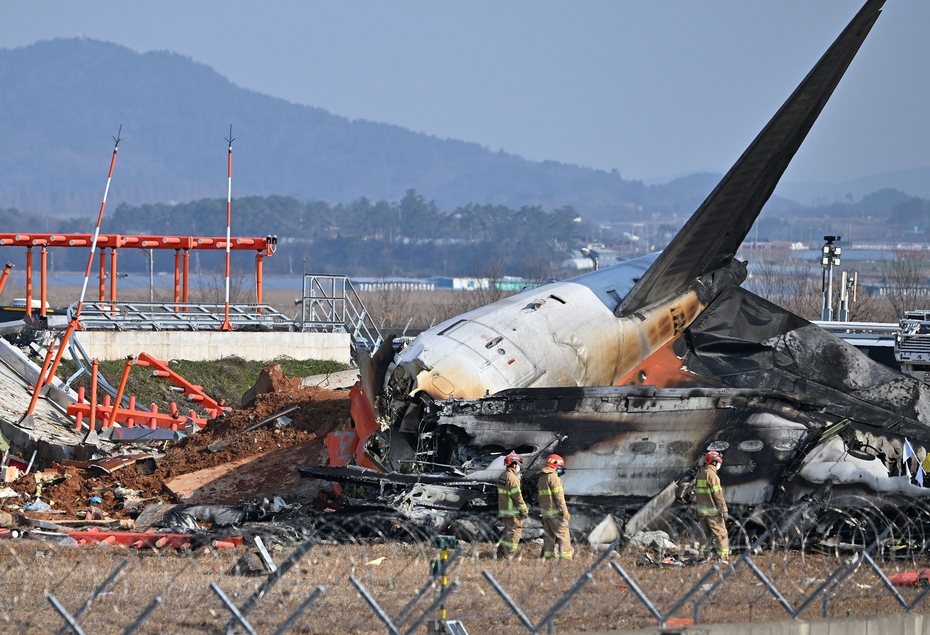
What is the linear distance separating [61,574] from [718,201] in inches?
598

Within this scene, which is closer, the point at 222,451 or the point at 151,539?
the point at 151,539

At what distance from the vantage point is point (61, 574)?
558 inches

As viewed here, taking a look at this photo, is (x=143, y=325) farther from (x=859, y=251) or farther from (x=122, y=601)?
(x=859, y=251)

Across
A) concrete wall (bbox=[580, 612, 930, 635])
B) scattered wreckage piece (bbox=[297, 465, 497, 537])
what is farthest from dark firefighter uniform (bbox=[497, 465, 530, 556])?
concrete wall (bbox=[580, 612, 930, 635])

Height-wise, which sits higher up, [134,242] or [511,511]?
[134,242]

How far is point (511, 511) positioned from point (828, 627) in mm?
5758

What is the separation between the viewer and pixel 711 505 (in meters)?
16.2

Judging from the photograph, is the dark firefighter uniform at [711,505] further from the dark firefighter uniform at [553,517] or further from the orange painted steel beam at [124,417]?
the orange painted steel beam at [124,417]

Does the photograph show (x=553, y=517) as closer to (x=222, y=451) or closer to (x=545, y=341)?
(x=545, y=341)

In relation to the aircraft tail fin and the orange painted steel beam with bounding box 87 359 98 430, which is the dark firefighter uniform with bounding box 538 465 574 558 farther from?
the orange painted steel beam with bounding box 87 359 98 430

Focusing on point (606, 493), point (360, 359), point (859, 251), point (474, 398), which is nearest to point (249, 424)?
point (360, 359)

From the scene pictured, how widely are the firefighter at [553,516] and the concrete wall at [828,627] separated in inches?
155

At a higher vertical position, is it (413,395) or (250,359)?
(413,395)

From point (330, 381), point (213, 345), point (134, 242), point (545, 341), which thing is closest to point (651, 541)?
point (545, 341)
